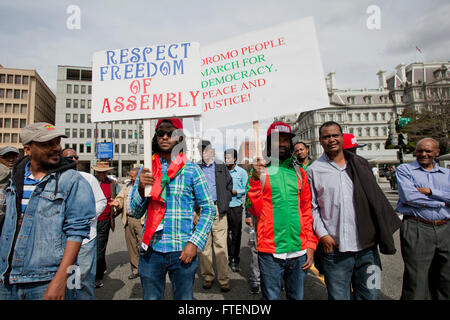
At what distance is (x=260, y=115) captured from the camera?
2643 mm

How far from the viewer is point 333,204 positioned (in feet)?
8.01

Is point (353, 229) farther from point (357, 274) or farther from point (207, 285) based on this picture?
point (207, 285)

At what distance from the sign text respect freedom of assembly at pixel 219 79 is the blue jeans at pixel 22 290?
1485 mm

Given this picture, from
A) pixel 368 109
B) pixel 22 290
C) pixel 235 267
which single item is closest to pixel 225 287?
pixel 235 267

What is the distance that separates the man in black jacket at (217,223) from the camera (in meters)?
4.01

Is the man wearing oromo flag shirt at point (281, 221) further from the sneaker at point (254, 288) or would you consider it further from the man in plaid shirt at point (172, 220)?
the sneaker at point (254, 288)

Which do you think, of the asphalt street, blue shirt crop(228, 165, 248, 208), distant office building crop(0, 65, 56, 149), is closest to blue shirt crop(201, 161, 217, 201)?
blue shirt crop(228, 165, 248, 208)

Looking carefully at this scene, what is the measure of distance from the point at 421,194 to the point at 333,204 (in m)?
1.22

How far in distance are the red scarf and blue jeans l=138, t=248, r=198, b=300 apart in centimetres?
15

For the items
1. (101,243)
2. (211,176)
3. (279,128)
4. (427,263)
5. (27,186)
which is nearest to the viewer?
(27,186)

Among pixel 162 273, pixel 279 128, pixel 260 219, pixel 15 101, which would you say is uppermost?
pixel 15 101
